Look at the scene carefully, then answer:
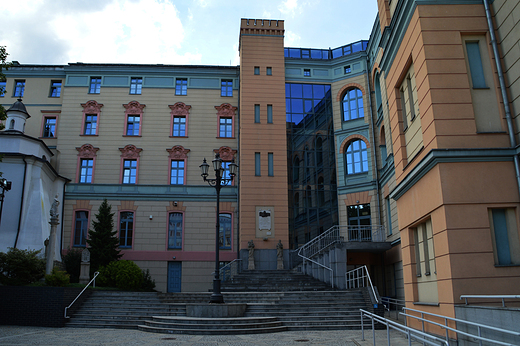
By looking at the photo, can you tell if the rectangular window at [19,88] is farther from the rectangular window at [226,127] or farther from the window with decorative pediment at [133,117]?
the rectangular window at [226,127]

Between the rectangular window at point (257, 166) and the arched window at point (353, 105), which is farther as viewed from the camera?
the arched window at point (353, 105)

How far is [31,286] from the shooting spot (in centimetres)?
1708

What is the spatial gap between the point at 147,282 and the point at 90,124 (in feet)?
39.3

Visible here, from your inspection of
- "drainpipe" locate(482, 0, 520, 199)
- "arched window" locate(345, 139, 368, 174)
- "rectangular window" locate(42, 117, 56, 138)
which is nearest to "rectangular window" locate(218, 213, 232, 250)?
"arched window" locate(345, 139, 368, 174)

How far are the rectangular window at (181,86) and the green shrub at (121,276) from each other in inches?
525

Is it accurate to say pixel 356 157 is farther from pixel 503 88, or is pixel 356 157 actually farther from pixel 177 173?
pixel 503 88

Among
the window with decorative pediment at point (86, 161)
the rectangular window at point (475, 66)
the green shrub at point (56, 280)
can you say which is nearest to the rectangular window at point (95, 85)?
the window with decorative pediment at point (86, 161)

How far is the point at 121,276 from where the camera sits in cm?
2186

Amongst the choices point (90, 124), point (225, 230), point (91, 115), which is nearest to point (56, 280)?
point (225, 230)

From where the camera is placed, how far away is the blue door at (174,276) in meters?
27.4

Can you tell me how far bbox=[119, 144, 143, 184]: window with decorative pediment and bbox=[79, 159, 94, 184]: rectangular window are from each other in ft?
6.93

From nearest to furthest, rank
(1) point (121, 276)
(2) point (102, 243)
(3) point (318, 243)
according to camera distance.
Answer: (1) point (121, 276), (2) point (102, 243), (3) point (318, 243)

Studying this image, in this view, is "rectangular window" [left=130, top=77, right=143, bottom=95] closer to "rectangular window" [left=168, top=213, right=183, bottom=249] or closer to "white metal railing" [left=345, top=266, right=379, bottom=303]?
"rectangular window" [left=168, top=213, right=183, bottom=249]

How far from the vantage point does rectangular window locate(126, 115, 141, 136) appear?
30281 mm
